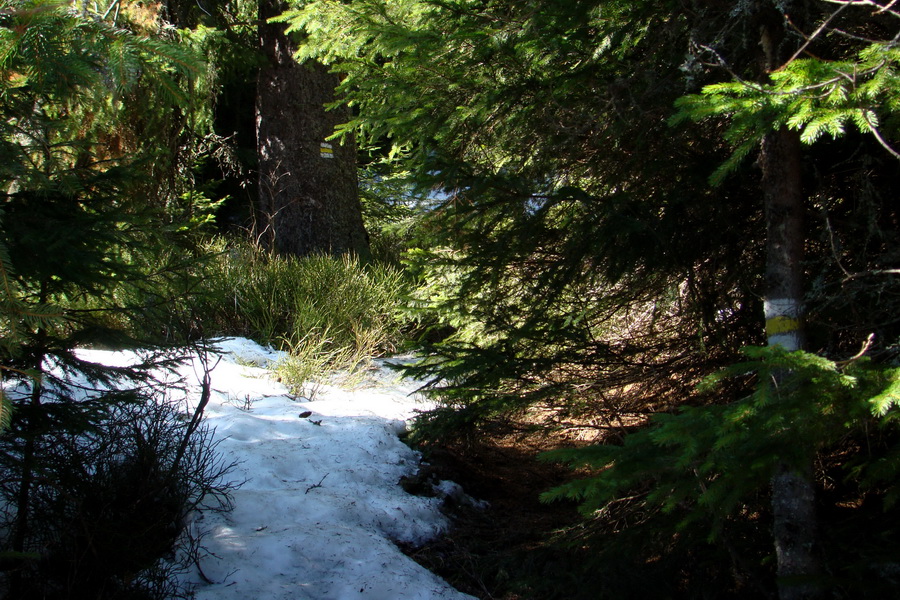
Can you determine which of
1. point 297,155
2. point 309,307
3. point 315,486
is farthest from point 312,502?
point 297,155

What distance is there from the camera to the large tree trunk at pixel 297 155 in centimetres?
846

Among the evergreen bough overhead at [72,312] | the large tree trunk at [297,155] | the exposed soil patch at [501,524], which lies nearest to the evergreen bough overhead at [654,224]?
the exposed soil patch at [501,524]

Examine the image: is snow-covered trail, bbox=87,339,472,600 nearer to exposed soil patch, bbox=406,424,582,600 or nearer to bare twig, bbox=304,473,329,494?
bare twig, bbox=304,473,329,494

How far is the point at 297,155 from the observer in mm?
8516

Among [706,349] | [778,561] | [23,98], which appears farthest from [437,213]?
[778,561]

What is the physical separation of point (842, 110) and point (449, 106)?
6.87 feet

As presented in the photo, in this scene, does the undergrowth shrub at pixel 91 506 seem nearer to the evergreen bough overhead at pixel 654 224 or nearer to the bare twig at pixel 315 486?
the bare twig at pixel 315 486

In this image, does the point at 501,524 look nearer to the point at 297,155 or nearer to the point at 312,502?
the point at 312,502

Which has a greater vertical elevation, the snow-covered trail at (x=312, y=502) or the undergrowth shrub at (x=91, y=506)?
the undergrowth shrub at (x=91, y=506)

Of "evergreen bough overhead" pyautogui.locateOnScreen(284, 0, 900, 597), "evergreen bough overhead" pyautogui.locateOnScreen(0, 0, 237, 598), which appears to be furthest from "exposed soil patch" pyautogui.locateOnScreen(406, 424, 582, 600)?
"evergreen bough overhead" pyautogui.locateOnScreen(0, 0, 237, 598)

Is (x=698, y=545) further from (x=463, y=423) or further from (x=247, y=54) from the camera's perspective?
(x=247, y=54)

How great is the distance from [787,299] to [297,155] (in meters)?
7.06

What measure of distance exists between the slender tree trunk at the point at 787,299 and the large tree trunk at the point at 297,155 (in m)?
6.49

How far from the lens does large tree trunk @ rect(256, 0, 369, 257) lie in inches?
333
